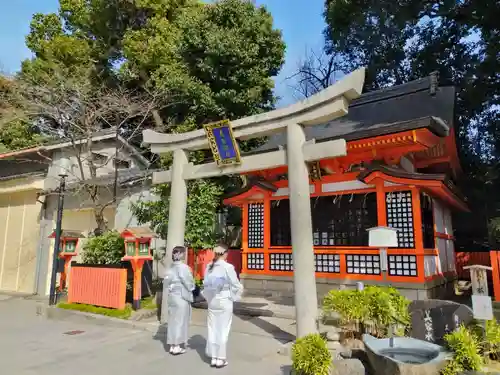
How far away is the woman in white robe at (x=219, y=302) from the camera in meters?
5.32

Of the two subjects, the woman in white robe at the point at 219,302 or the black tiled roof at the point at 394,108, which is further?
the black tiled roof at the point at 394,108

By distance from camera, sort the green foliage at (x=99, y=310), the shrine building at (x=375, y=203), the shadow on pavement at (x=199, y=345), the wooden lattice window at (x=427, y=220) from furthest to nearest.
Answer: the wooden lattice window at (x=427, y=220) → the shrine building at (x=375, y=203) → the green foliage at (x=99, y=310) → the shadow on pavement at (x=199, y=345)

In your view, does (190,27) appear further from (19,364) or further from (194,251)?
(19,364)

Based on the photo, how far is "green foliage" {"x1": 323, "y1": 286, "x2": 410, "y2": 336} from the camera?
18.6 feet

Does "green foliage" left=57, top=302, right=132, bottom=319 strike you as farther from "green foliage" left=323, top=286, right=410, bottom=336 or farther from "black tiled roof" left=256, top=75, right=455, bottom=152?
"black tiled roof" left=256, top=75, right=455, bottom=152

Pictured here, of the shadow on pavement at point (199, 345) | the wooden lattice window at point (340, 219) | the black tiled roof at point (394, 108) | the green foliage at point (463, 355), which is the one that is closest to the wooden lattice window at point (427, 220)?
the wooden lattice window at point (340, 219)

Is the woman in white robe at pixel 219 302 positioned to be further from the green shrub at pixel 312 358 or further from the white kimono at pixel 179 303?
the green shrub at pixel 312 358

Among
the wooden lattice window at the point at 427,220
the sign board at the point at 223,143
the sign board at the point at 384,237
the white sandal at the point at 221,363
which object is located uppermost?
the sign board at the point at 223,143

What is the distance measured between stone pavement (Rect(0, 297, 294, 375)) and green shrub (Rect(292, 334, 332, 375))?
914 mm

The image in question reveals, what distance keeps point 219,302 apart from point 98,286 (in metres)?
5.43

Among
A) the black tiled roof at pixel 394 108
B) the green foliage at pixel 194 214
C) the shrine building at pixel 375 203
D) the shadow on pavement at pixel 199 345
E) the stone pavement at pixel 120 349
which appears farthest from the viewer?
the green foliage at pixel 194 214

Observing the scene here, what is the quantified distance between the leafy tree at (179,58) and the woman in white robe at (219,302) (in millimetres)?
6967

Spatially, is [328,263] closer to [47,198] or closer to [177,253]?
[177,253]

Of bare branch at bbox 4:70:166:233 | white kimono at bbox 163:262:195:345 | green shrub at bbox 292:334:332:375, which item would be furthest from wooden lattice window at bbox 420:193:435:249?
bare branch at bbox 4:70:166:233
